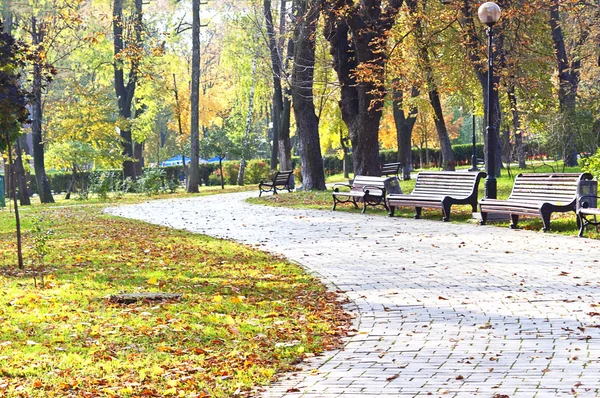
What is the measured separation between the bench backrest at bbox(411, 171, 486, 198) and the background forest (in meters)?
4.05

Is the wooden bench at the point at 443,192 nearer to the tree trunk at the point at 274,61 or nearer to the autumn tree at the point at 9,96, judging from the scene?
the autumn tree at the point at 9,96

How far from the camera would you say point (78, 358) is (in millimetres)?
5918

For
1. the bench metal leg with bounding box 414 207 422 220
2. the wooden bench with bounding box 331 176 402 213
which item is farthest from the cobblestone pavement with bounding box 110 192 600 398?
the wooden bench with bounding box 331 176 402 213

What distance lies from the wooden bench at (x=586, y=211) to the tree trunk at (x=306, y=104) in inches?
602

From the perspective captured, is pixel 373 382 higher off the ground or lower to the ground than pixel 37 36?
lower

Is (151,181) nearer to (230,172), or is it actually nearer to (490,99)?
(230,172)

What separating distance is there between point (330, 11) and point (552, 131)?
29.8 ft

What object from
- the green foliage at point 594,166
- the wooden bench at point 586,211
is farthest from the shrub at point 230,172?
the wooden bench at point 586,211

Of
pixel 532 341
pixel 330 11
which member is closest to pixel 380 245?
pixel 532 341

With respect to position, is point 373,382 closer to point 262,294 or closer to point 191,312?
point 191,312

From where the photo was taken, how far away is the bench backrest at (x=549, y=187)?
1378 cm

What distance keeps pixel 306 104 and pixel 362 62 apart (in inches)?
251

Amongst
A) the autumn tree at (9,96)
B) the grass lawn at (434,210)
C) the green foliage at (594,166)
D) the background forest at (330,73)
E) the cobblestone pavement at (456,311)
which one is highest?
the background forest at (330,73)

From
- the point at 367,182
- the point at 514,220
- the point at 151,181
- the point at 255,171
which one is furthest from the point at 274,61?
the point at 514,220
